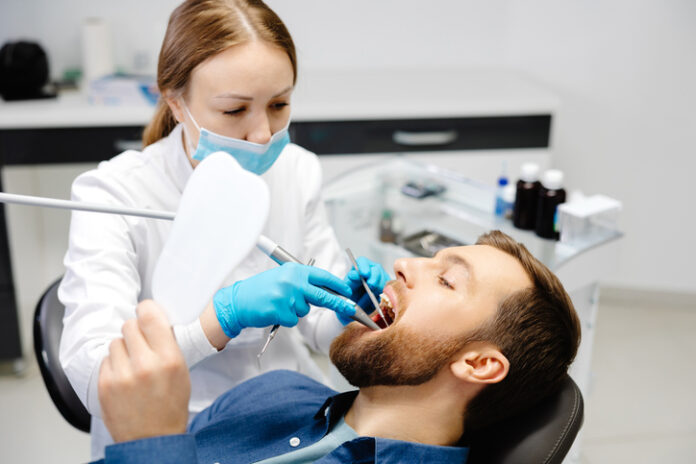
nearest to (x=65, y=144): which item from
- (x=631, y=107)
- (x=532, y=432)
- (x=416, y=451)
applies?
(x=416, y=451)

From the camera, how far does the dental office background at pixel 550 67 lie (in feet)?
9.15

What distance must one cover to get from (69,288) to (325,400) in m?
0.52

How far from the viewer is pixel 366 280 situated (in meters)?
1.34

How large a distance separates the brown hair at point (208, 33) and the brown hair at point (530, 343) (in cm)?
63

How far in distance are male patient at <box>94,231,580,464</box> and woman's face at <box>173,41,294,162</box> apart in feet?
1.32

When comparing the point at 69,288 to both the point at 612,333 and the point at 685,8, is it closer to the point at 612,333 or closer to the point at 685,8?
the point at 612,333

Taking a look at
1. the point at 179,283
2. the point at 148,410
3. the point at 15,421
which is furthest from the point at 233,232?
the point at 15,421

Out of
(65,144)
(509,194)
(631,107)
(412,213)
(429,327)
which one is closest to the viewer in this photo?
(429,327)

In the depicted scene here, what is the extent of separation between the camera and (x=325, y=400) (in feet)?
4.51

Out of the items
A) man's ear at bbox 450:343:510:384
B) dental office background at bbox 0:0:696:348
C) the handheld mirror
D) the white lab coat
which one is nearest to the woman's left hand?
the white lab coat

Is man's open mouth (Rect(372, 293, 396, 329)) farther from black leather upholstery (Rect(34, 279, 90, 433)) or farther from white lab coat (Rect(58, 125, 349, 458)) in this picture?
black leather upholstery (Rect(34, 279, 90, 433))

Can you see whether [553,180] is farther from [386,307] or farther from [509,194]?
[386,307]

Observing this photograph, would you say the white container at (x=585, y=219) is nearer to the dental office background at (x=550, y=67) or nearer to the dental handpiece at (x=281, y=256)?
the dental handpiece at (x=281, y=256)

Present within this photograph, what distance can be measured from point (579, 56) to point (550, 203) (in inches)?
59.1
